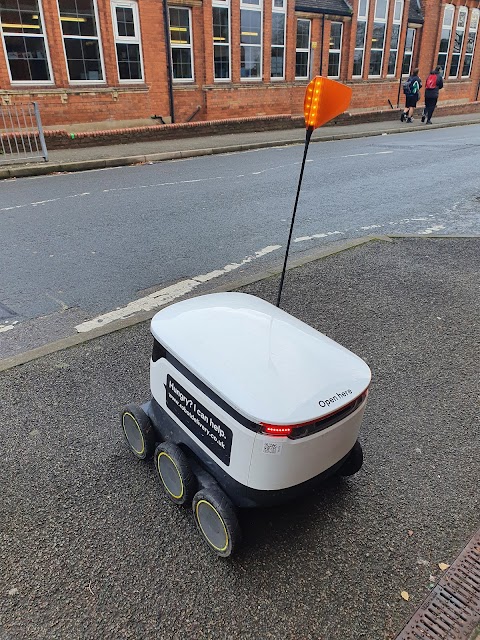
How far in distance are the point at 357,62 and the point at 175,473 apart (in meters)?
28.4

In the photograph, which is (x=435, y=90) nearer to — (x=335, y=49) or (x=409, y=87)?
(x=409, y=87)

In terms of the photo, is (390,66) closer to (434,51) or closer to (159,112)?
(434,51)

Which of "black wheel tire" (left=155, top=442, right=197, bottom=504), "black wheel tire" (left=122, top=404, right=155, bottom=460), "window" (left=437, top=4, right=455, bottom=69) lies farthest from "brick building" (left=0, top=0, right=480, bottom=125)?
"black wheel tire" (left=155, top=442, right=197, bottom=504)

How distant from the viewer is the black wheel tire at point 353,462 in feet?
8.04

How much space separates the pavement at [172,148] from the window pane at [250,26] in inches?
183

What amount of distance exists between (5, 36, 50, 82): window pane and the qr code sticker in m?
17.0

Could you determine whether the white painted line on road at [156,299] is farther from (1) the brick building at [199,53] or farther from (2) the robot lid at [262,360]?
(1) the brick building at [199,53]

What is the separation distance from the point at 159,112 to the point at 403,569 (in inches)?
757

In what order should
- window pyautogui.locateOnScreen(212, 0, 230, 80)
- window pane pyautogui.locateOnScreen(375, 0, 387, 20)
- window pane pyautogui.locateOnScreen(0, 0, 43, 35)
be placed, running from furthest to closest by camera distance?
window pane pyautogui.locateOnScreen(375, 0, 387, 20), window pyautogui.locateOnScreen(212, 0, 230, 80), window pane pyautogui.locateOnScreen(0, 0, 43, 35)

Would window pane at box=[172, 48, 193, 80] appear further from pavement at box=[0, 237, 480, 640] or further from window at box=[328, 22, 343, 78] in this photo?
pavement at box=[0, 237, 480, 640]

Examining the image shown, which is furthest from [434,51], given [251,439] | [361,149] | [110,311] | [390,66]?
[251,439]

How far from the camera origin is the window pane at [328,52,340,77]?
24.9 metres

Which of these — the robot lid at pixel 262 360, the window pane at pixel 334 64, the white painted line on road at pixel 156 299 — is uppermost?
the window pane at pixel 334 64

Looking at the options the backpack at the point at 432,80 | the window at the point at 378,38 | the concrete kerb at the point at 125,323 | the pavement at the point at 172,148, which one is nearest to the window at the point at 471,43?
the window at the point at 378,38
